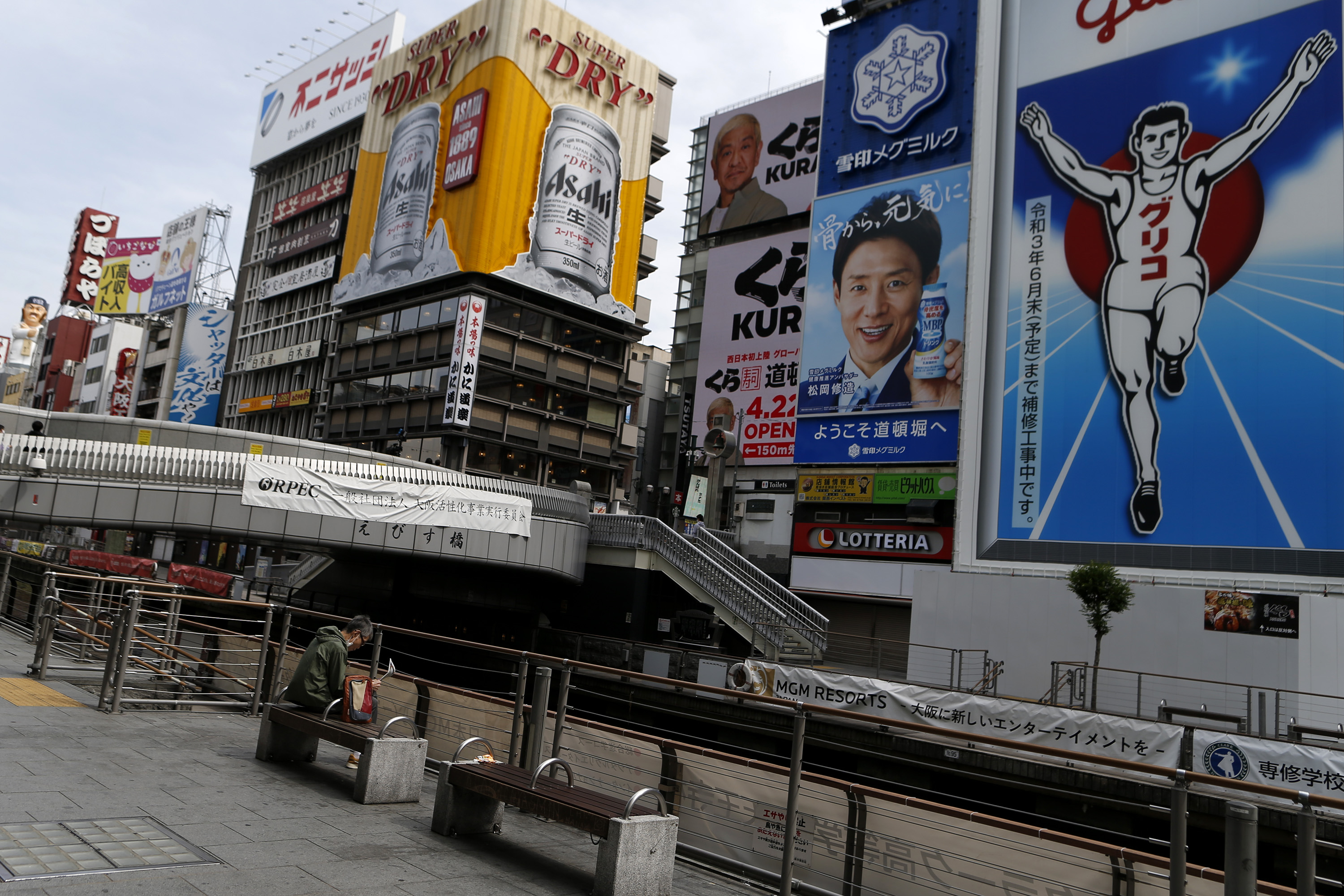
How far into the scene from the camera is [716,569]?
3306 cm

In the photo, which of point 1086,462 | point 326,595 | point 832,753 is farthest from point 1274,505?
Result: point 326,595

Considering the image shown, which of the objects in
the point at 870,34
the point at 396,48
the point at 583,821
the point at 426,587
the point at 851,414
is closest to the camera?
the point at 583,821

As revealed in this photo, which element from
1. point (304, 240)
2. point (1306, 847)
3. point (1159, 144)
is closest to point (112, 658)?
point (1306, 847)

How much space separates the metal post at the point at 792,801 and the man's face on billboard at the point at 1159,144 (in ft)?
101

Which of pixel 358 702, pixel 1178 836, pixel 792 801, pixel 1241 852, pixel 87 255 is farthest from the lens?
pixel 87 255

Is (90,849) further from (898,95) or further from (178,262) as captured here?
(178,262)

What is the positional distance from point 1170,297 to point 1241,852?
97.0ft

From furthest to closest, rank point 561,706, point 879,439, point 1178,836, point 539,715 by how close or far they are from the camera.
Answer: point 879,439
point 561,706
point 539,715
point 1178,836

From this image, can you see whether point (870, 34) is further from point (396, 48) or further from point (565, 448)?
point (396, 48)

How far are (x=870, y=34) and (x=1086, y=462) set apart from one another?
2500cm

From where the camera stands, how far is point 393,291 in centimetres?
6366

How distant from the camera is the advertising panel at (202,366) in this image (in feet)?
270

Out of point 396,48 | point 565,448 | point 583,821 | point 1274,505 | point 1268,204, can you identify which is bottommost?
point 583,821

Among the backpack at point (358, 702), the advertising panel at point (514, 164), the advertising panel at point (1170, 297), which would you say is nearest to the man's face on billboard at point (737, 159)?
the advertising panel at point (514, 164)
